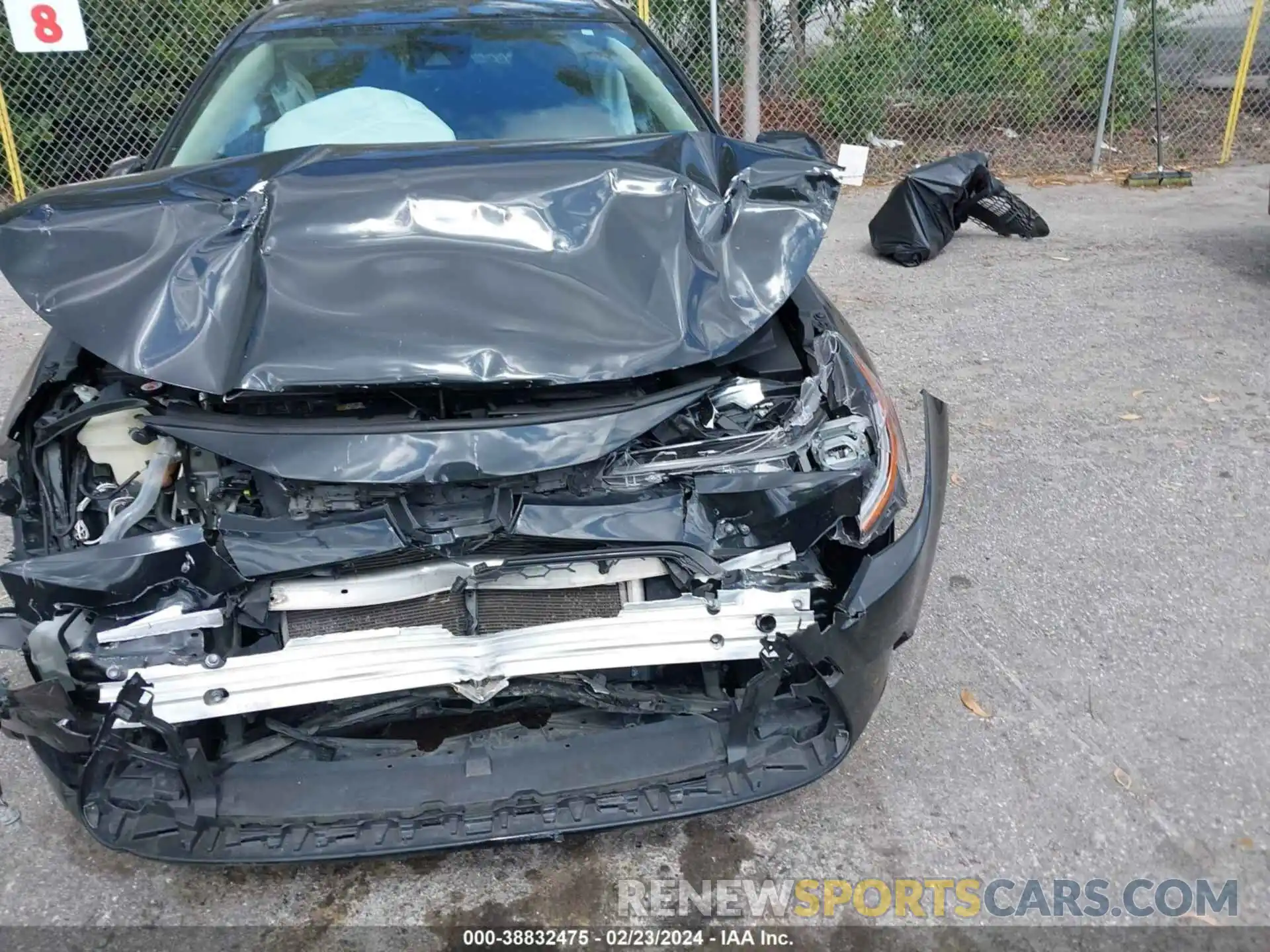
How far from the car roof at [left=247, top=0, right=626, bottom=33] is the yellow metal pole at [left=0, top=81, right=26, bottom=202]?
187 inches

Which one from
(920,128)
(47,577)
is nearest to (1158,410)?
(47,577)

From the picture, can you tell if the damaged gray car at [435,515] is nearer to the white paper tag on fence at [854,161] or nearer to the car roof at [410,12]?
the car roof at [410,12]

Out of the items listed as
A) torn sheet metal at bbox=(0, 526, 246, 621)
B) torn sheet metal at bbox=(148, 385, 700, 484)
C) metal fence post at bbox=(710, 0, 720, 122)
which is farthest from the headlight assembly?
metal fence post at bbox=(710, 0, 720, 122)

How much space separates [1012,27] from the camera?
29.1 feet

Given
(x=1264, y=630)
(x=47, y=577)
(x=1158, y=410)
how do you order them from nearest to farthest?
1. (x=47, y=577)
2. (x=1264, y=630)
3. (x=1158, y=410)

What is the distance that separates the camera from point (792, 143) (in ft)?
11.0

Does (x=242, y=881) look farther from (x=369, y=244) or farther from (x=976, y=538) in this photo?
(x=976, y=538)

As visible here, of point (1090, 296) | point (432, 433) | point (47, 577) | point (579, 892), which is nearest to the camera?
point (47, 577)

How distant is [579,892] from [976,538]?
2.05m

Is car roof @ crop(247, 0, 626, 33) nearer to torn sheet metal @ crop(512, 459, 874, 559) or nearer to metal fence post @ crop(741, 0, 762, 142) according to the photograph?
torn sheet metal @ crop(512, 459, 874, 559)

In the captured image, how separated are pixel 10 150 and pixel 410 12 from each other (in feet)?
17.9

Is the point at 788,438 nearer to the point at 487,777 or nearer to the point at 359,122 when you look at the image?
the point at 487,777

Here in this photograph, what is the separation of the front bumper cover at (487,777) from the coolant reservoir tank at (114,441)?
0.55m

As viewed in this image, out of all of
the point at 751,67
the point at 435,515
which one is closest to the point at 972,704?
the point at 435,515
